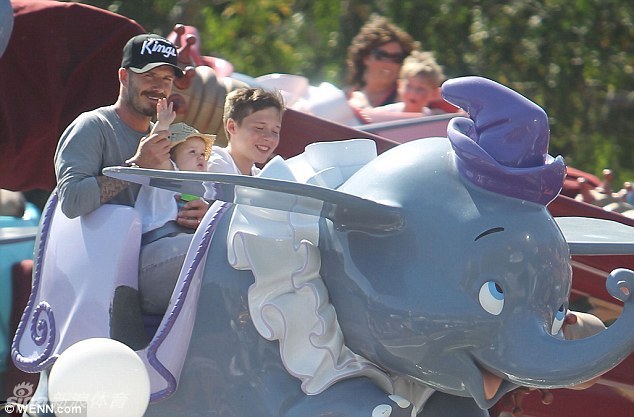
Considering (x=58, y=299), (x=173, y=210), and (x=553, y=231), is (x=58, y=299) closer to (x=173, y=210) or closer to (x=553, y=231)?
(x=173, y=210)

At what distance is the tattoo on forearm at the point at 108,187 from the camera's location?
397 cm

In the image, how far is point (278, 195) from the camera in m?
3.61

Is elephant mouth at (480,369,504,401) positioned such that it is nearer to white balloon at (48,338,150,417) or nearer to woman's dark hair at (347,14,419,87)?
white balloon at (48,338,150,417)

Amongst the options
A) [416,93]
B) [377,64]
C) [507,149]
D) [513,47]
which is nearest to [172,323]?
[507,149]


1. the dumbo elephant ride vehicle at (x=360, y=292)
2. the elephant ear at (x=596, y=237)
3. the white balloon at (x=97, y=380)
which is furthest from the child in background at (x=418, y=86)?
the white balloon at (x=97, y=380)

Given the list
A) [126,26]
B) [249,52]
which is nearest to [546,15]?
[249,52]

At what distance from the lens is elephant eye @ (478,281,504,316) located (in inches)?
138

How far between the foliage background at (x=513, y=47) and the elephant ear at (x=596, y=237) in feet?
18.2

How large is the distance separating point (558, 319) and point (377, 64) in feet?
9.98

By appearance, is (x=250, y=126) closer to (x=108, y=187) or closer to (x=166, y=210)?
(x=166, y=210)

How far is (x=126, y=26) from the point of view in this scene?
5.14m

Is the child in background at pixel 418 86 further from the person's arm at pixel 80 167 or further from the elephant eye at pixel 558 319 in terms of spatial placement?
the elephant eye at pixel 558 319

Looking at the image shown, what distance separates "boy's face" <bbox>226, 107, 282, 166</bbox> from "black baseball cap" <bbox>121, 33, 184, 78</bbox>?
26cm

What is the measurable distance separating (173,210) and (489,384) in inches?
43.9
